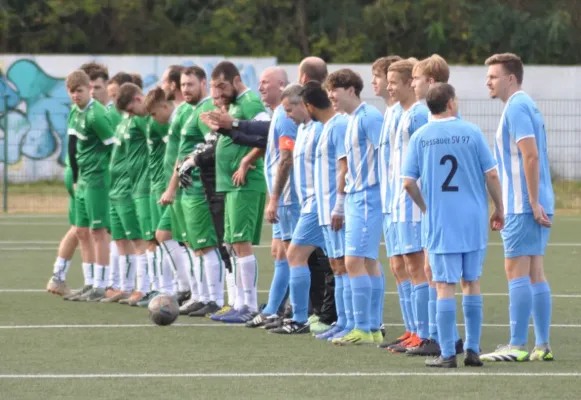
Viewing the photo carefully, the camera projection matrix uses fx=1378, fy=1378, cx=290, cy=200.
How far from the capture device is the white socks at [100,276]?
1424 cm

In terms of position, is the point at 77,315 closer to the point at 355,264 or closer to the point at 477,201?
the point at 355,264

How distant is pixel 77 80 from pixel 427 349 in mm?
5685

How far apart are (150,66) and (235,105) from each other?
1897 cm

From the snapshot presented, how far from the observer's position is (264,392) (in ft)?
27.6

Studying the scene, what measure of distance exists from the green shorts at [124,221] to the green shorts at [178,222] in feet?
2.65

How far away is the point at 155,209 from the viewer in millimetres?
13773

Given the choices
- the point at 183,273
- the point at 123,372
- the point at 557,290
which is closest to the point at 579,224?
the point at 557,290

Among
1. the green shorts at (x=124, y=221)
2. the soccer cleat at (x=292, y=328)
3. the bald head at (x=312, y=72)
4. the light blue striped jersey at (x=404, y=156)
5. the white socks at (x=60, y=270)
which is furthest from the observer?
the white socks at (x=60, y=270)

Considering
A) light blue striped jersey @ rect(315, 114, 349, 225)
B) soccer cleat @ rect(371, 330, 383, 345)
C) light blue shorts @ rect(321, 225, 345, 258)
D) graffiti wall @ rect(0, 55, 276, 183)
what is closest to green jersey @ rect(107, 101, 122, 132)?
light blue striped jersey @ rect(315, 114, 349, 225)

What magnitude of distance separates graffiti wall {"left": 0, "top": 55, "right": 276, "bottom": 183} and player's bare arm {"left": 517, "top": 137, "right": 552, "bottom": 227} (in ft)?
69.8

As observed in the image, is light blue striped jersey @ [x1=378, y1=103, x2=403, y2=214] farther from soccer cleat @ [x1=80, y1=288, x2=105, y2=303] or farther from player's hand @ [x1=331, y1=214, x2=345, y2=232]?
soccer cleat @ [x1=80, y1=288, x2=105, y2=303]

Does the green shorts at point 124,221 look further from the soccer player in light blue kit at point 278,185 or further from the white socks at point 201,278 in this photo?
the soccer player in light blue kit at point 278,185

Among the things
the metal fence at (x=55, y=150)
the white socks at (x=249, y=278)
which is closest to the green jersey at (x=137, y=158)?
the white socks at (x=249, y=278)

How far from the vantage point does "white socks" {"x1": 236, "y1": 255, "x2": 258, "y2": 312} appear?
1220cm
